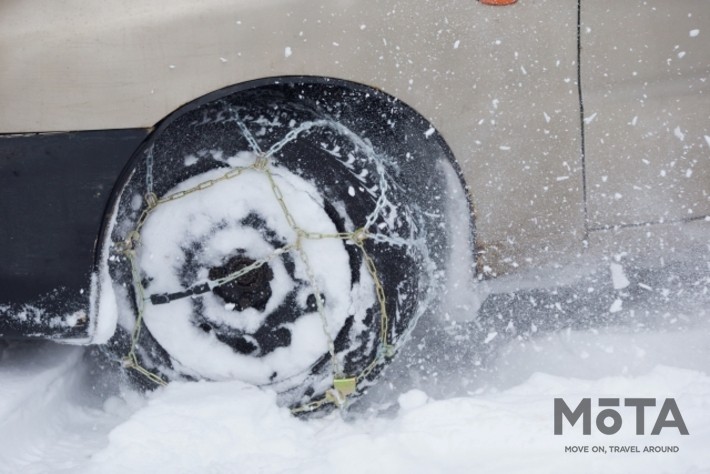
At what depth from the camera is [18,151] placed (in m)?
1.95

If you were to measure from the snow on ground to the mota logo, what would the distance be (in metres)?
0.02

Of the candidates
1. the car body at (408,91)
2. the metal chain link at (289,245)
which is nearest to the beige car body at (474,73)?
the car body at (408,91)

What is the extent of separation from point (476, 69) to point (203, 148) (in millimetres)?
860

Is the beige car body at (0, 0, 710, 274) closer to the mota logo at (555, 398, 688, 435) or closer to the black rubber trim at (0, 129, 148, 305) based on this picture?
the black rubber trim at (0, 129, 148, 305)

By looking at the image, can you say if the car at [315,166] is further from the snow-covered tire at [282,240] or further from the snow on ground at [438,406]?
the snow on ground at [438,406]

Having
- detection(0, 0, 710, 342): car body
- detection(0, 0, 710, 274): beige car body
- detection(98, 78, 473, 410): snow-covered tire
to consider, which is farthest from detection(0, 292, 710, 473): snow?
detection(0, 0, 710, 274): beige car body

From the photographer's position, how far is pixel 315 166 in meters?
2.23

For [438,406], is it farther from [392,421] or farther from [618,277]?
[618,277]

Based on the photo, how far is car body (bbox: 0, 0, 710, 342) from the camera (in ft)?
6.27

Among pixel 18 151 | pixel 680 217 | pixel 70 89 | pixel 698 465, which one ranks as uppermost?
pixel 70 89

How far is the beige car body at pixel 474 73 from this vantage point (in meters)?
1.91

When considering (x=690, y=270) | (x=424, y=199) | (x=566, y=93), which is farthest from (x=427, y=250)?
(x=690, y=270)

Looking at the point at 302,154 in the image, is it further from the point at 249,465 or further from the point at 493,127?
the point at 249,465

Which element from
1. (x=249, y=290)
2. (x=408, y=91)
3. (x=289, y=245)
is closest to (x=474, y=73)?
(x=408, y=91)
